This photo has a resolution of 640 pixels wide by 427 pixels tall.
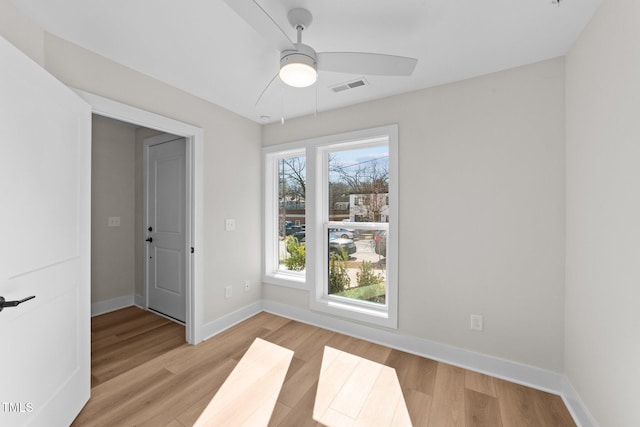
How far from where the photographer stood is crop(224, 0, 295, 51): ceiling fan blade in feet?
3.50

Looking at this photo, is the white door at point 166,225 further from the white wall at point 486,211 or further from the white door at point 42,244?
the white wall at point 486,211

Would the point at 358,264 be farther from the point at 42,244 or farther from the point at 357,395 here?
the point at 42,244

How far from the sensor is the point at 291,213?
11.1 feet

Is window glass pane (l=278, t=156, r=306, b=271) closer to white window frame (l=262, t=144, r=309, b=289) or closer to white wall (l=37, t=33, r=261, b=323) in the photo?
white window frame (l=262, t=144, r=309, b=289)

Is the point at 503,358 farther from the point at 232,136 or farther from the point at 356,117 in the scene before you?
the point at 232,136

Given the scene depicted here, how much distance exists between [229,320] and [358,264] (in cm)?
157

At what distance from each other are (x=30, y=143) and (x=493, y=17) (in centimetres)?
258

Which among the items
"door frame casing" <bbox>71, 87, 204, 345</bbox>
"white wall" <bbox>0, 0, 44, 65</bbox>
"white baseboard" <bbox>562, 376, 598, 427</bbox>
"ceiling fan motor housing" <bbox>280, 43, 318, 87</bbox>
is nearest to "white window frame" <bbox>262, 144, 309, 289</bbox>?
"door frame casing" <bbox>71, 87, 204, 345</bbox>

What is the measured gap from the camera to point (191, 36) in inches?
66.8

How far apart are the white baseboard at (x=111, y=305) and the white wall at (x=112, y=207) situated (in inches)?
1.7

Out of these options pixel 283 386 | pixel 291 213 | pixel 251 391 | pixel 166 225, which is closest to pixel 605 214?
pixel 283 386

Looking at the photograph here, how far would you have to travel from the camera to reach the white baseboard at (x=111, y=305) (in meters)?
3.25

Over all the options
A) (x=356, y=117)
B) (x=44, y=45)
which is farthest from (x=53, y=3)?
(x=356, y=117)

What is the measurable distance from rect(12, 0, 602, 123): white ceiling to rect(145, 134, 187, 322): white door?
3.65 ft
